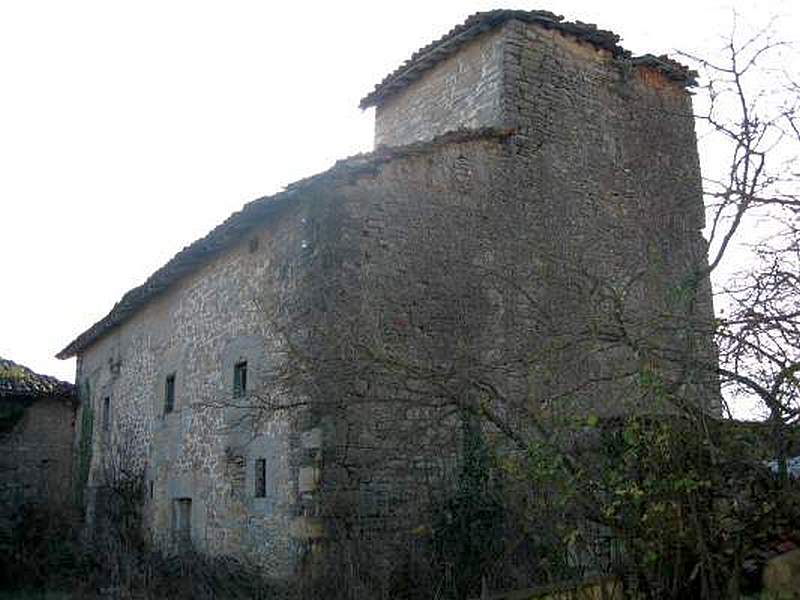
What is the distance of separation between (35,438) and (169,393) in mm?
6362

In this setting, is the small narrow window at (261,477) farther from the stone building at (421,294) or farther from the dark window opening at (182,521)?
the dark window opening at (182,521)

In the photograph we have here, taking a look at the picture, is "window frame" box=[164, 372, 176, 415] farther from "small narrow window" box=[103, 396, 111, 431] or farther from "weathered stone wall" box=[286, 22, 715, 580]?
"weathered stone wall" box=[286, 22, 715, 580]

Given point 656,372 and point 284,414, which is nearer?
point 656,372

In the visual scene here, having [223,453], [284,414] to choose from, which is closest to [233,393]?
[223,453]

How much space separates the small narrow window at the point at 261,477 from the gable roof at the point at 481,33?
254 inches

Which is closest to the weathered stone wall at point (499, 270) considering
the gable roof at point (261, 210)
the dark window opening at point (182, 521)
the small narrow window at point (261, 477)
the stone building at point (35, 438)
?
the gable roof at point (261, 210)

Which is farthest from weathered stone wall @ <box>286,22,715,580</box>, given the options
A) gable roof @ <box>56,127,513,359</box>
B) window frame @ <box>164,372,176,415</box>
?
window frame @ <box>164,372,176,415</box>

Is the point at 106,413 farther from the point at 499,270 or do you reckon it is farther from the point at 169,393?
the point at 499,270

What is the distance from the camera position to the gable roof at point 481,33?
37.4 feet

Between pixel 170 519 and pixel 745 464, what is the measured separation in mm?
9213

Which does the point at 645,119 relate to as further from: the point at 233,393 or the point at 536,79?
the point at 233,393

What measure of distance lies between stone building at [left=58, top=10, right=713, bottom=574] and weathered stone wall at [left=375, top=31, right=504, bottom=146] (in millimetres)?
37

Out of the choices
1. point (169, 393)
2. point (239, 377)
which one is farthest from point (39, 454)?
point (239, 377)

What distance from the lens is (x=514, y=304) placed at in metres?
10.0
